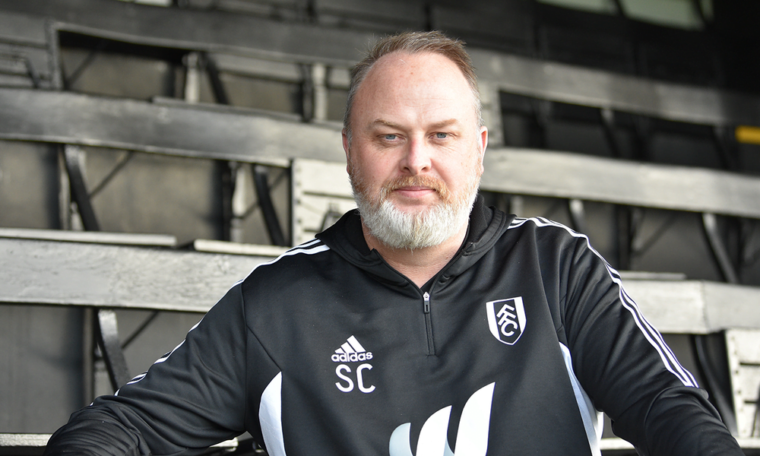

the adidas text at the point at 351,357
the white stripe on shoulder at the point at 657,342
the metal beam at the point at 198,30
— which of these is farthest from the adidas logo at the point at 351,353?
the metal beam at the point at 198,30

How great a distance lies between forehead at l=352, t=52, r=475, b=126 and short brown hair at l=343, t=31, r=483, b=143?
0.01 m

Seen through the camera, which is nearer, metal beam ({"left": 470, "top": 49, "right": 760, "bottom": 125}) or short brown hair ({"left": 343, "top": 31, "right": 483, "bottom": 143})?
short brown hair ({"left": 343, "top": 31, "right": 483, "bottom": 143})

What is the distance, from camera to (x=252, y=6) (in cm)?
284

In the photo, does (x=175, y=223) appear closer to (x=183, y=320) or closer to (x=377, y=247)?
(x=183, y=320)

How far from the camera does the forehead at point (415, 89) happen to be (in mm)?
1210

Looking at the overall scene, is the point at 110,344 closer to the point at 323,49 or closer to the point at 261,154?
the point at 261,154

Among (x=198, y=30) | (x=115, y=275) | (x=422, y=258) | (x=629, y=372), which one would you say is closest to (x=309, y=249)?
(x=422, y=258)

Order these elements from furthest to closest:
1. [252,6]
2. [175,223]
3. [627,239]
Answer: [627,239]
[252,6]
[175,223]

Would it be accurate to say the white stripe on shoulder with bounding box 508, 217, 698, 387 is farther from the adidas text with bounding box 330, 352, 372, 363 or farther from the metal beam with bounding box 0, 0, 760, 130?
the metal beam with bounding box 0, 0, 760, 130

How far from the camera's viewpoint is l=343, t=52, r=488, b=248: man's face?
1.21 m

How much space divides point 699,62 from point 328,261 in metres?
3.16

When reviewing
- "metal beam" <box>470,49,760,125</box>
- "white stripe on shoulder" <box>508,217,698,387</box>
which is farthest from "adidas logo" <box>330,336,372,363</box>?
"metal beam" <box>470,49,760,125</box>

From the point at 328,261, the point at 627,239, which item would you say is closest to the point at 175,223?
the point at 328,261

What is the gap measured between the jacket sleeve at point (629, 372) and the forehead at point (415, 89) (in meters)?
0.34
